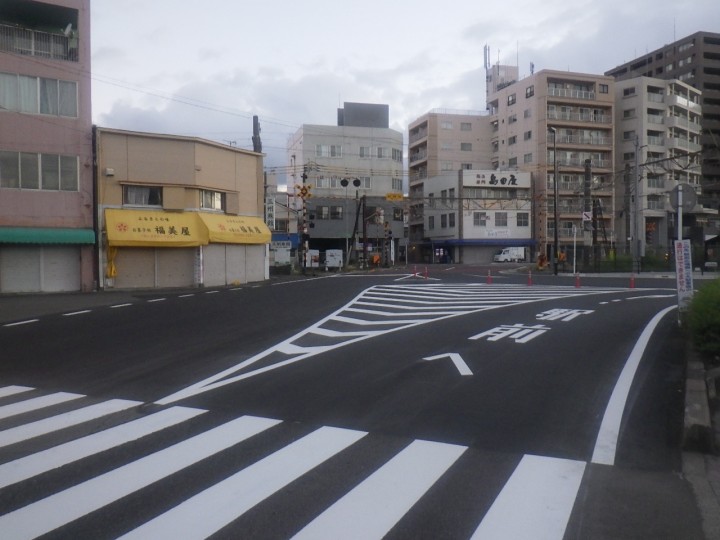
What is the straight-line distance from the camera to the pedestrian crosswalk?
14.0 ft

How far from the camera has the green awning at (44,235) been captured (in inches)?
987

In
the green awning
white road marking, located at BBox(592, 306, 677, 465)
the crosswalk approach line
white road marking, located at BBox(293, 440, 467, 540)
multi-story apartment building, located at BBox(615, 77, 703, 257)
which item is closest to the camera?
white road marking, located at BBox(293, 440, 467, 540)

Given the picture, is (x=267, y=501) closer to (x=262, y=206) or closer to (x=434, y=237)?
(x=262, y=206)

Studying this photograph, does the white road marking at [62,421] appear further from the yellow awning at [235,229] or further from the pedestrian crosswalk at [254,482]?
the yellow awning at [235,229]

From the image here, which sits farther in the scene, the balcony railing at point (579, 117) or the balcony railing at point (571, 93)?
the balcony railing at point (579, 117)

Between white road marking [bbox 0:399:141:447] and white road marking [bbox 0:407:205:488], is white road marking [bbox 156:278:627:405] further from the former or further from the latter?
white road marking [bbox 0:407:205:488]

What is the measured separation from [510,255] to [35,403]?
196 feet

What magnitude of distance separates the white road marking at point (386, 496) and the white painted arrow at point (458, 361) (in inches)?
134

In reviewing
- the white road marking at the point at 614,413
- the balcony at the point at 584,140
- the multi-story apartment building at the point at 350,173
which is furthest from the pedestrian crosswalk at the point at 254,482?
the balcony at the point at 584,140

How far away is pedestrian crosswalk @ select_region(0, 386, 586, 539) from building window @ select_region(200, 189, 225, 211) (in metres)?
24.9

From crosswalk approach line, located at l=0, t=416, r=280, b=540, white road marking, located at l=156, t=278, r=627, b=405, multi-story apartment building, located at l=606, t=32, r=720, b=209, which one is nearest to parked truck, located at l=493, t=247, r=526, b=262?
multi-story apartment building, located at l=606, t=32, r=720, b=209

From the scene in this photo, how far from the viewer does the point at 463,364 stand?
32.3 ft

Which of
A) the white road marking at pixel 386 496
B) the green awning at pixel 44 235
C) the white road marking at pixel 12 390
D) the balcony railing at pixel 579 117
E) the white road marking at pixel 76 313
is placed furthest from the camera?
the balcony railing at pixel 579 117

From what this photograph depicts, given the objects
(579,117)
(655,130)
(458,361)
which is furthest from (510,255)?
(458,361)
